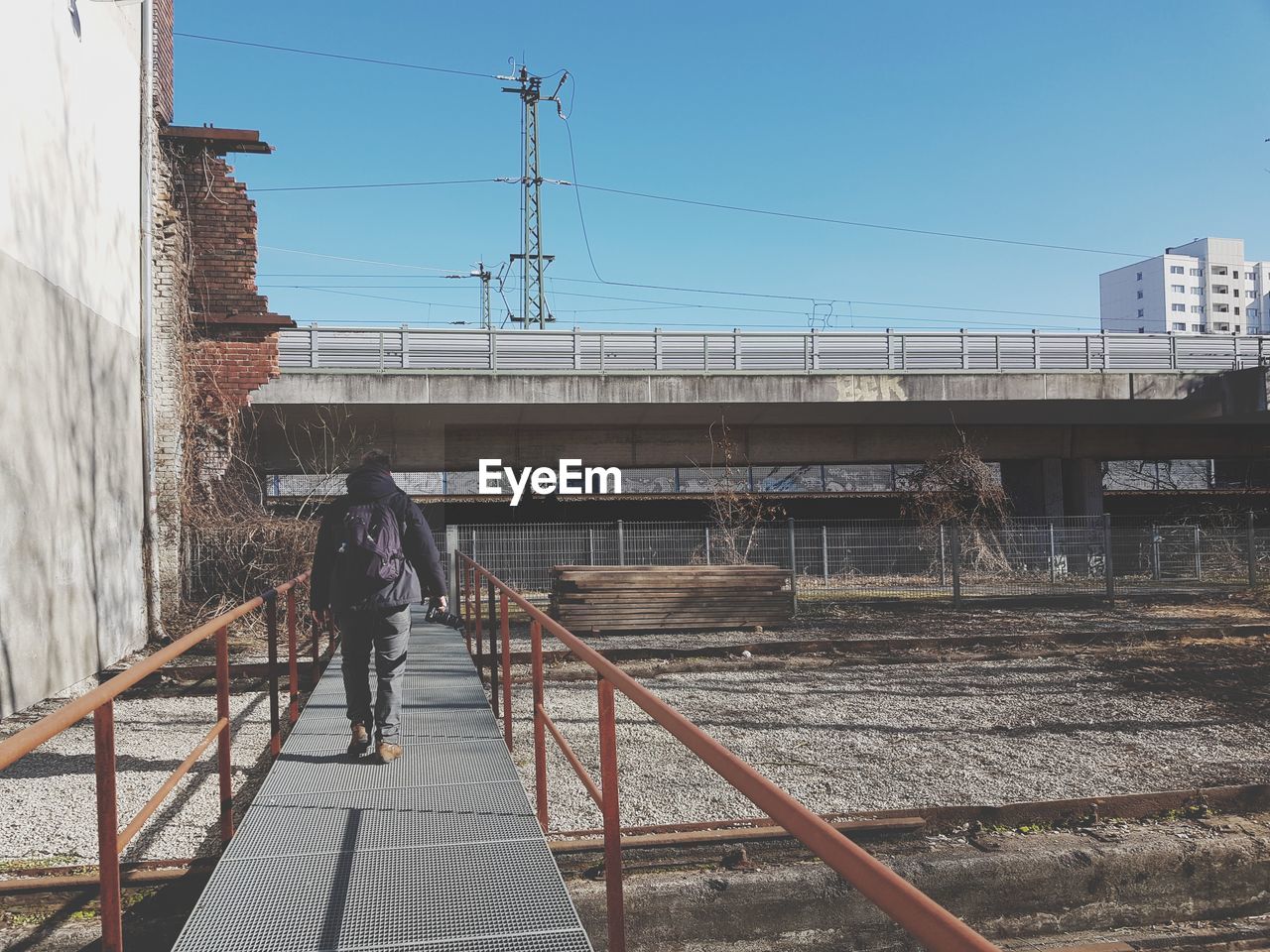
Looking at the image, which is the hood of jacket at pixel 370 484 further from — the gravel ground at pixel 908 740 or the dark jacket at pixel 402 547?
the gravel ground at pixel 908 740

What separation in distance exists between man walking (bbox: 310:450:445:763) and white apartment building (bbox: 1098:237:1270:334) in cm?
13124

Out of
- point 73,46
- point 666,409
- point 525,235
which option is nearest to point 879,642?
point 73,46

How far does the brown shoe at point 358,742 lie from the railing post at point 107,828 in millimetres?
2803

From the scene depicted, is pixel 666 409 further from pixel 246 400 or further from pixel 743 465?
pixel 246 400

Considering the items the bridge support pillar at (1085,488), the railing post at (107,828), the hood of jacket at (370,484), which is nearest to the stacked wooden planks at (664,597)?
the hood of jacket at (370,484)

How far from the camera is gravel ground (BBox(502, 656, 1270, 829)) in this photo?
21.6ft

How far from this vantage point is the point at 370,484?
611cm

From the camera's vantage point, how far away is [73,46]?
10.5 metres

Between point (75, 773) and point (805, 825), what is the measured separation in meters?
7.24

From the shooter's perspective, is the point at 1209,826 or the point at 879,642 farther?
the point at 879,642

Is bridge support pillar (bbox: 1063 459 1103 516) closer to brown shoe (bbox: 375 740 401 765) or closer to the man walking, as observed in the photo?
the man walking

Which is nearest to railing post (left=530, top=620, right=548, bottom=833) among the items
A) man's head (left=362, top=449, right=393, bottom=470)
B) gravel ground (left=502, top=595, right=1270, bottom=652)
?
man's head (left=362, top=449, right=393, bottom=470)

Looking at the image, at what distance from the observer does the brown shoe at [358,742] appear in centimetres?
616

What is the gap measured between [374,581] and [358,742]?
1.05 meters
